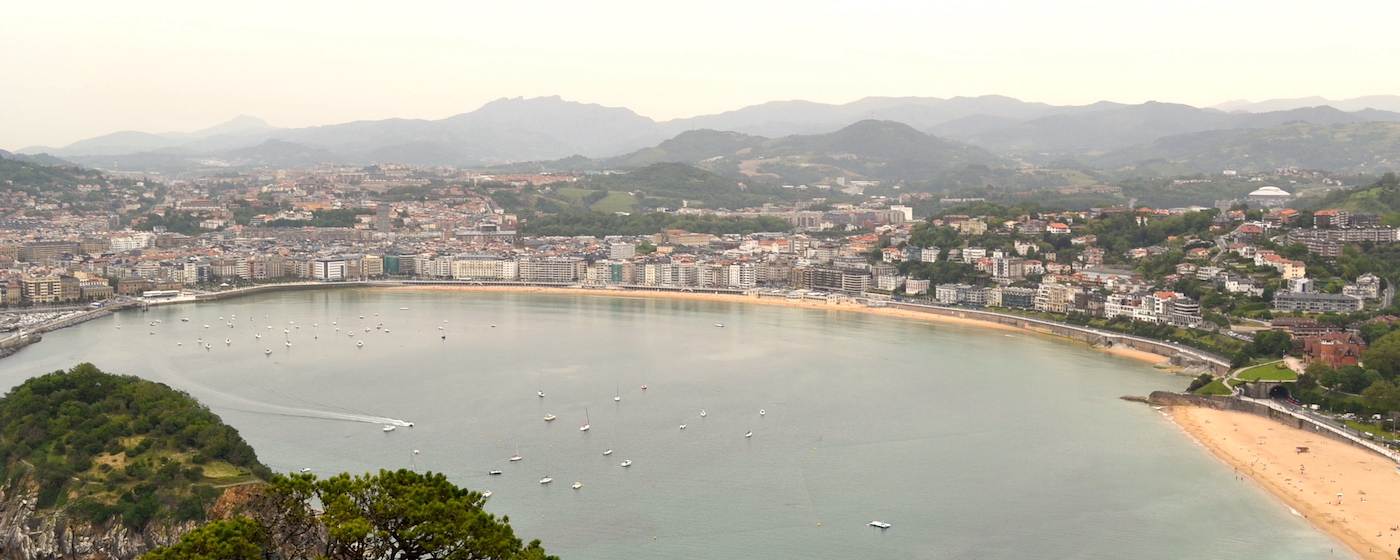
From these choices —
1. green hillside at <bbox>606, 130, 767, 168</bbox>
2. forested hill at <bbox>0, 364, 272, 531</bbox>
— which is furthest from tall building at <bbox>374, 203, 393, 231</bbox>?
green hillside at <bbox>606, 130, 767, 168</bbox>

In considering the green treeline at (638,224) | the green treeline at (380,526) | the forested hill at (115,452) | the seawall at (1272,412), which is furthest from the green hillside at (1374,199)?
the green treeline at (380,526)

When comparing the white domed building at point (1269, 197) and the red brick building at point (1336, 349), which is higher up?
the white domed building at point (1269, 197)

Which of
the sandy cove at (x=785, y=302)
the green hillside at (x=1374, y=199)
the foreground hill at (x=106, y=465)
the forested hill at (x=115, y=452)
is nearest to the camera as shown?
the foreground hill at (x=106, y=465)

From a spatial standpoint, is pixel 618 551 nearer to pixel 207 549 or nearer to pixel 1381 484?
pixel 207 549

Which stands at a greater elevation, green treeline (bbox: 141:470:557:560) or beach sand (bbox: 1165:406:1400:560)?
green treeline (bbox: 141:470:557:560)

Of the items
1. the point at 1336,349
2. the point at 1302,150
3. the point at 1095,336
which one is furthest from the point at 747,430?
the point at 1302,150

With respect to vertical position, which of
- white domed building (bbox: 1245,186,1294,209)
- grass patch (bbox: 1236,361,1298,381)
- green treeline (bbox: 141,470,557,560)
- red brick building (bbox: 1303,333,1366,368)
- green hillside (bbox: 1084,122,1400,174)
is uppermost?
green hillside (bbox: 1084,122,1400,174)

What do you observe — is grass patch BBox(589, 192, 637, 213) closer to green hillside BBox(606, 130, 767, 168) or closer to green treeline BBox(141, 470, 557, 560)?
green hillside BBox(606, 130, 767, 168)

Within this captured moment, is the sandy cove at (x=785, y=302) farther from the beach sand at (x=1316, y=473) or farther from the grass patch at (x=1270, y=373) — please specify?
the beach sand at (x=1316, y=473)
